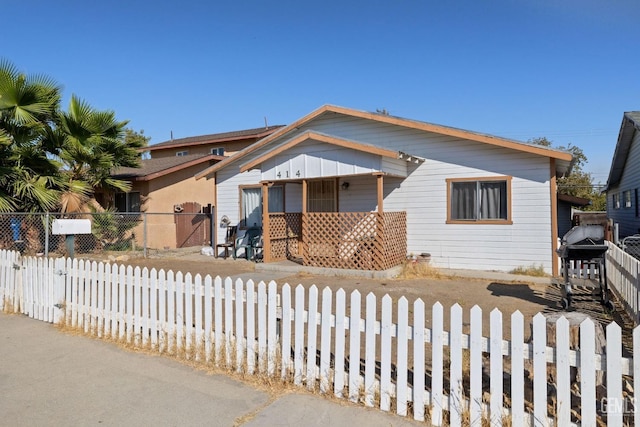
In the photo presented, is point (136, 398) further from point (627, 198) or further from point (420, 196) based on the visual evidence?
point (627, 198)

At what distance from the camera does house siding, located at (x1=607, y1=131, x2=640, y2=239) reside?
15047 mm

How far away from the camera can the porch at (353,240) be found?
34.6 feet

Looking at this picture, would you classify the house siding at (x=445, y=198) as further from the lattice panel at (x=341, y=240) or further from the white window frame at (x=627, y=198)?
the white window frame at (x=627, y=198)

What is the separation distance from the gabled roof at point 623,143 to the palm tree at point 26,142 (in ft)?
56.7

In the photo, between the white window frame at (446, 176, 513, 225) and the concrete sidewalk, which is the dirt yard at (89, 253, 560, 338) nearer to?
the white window frame at (446, 176, 513, 225)

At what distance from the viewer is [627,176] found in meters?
17.3

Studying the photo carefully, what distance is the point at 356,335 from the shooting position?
380cm

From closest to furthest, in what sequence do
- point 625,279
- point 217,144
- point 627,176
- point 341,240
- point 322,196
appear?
point 625,279 < point 341,240 < point 322,196 < point 627,176 < point 217,144

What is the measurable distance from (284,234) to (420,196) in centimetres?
418

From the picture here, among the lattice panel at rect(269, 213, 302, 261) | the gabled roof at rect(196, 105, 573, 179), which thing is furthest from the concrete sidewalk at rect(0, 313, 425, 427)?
the gabled roof at rect(196, 105, 573, 179)

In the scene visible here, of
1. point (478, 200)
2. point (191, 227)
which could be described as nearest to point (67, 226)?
point (478, 200)

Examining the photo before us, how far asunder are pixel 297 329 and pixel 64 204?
1287cm

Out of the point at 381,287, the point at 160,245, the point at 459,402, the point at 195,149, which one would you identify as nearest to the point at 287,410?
the point at 459,402

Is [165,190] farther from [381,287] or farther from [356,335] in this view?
[356,335]
